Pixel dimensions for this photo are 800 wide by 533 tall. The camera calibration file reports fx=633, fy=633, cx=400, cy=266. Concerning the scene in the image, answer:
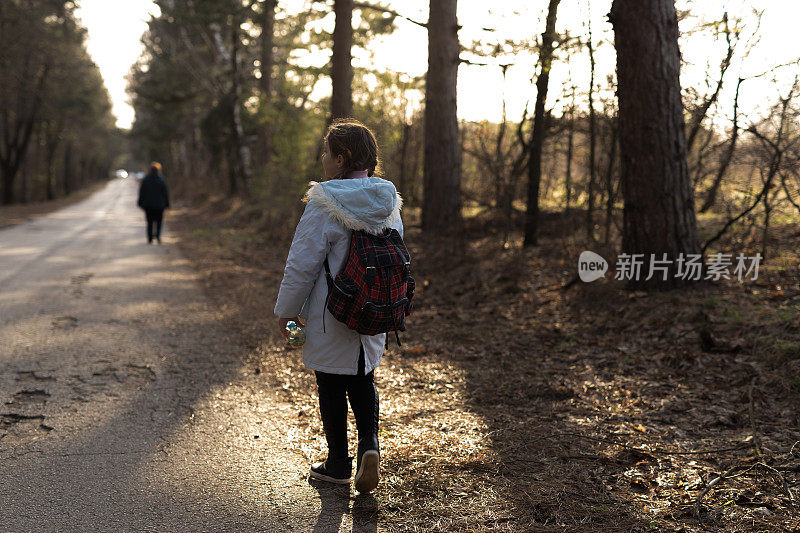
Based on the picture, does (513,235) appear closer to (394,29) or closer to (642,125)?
(642,125)

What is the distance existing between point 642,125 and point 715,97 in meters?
2.10

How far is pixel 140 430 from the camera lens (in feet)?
14.1

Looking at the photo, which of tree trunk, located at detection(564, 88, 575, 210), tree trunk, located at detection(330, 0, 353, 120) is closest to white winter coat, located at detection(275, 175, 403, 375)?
tree trunk, located at detection(564, 88, 575, 210)

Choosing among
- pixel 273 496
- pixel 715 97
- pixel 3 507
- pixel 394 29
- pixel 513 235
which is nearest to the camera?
pixel 3 507

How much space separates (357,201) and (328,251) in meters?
0.30

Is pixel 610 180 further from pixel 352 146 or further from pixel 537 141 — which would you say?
pixel 352 146

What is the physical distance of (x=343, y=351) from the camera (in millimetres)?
3352

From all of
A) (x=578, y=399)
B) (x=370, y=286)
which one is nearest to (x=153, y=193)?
(x=578, y=399)

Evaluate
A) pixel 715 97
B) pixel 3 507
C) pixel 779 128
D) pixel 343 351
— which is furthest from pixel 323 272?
pixel 715 97

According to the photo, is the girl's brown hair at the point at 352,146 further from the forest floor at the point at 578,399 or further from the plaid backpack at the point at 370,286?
the forest floor at the point at 578,399

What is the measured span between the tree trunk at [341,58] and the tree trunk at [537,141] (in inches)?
134

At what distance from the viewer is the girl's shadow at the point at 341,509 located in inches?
124

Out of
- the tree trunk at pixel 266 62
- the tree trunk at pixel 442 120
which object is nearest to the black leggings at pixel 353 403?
the tree trunk at pixel 442 120

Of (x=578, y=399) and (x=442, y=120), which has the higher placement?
(x=442, y=120)
